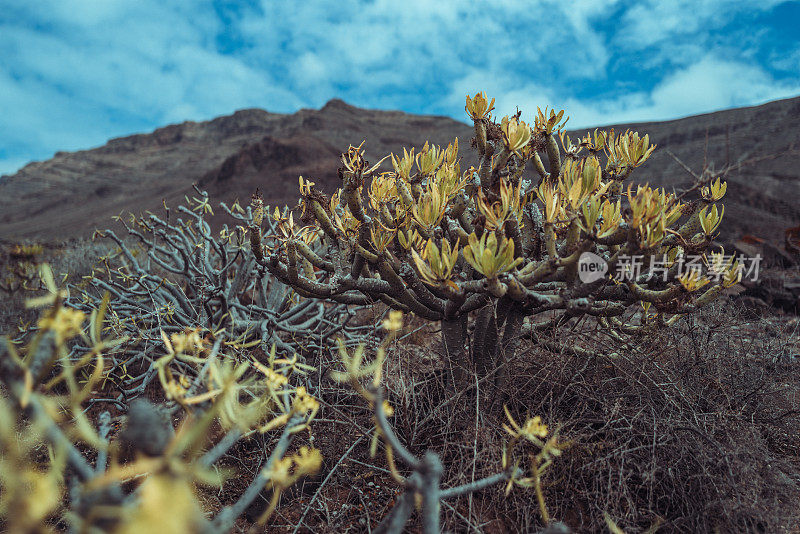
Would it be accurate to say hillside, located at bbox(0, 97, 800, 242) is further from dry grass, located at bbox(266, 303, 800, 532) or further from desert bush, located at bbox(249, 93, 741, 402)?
dry grass, located at bbox(266, 303, 800, 532)

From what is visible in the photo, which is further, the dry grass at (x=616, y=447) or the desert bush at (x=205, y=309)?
the desert bush at (x=205, y=309)

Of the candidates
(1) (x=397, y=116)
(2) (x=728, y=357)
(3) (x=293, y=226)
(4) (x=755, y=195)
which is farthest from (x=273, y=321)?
(1) (x=397, y=116)

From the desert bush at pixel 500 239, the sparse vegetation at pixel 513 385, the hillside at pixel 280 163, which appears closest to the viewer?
the sparse vegetation at pixel 513 385

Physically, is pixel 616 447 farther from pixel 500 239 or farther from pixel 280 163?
pixel 280 163

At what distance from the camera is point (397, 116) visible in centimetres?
4475

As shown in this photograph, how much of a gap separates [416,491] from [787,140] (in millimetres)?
29535

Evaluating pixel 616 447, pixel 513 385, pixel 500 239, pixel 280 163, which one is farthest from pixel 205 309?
pixel 280 163

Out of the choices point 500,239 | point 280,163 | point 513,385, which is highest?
point 280,163

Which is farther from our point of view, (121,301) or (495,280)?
(121,301)

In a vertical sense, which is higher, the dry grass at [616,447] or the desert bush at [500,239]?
the desert bush at [500,239]

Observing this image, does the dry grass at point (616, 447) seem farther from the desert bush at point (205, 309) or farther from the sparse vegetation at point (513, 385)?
the desert bush at point (205, 309)

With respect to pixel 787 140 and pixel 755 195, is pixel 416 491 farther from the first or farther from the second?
pixel 787 140

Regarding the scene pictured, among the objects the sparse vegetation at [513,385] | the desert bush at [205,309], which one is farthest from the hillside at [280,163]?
the sparse vegetation at [513,385]

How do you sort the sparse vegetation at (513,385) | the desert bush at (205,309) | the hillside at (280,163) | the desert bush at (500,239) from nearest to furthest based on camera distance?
the sparse vegetation at (513,385), the desert bush at (500,239), the desert bush at (205,309), the hillside at (280,163)
